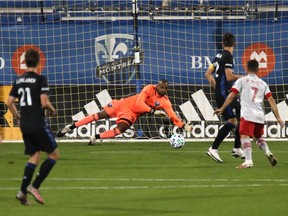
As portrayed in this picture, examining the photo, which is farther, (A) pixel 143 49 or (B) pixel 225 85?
(A) pixel 143 49

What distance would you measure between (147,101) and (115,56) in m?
2.39

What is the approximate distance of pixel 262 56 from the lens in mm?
22688

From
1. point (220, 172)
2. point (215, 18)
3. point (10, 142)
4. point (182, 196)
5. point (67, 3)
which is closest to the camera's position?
point (182, 196)

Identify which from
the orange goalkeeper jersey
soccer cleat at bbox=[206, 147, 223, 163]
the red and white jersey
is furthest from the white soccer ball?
the red and white jersey

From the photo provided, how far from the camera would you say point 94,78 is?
2264 cm

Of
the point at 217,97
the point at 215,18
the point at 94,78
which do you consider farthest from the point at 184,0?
the point at 217,97

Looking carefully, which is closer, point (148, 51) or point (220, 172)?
point (220, 172)

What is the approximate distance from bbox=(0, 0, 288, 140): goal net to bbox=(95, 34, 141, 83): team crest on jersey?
0.02 m

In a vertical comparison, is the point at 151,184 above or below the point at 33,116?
below

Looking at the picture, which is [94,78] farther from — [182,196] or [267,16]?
[182,196]

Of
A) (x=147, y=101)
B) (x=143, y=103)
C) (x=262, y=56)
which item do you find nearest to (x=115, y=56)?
(x=147, y=101)

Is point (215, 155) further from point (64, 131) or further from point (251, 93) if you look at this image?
point (64, 131)

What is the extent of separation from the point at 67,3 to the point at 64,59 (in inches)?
130

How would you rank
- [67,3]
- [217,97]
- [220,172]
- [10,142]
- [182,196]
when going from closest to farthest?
[182,196] → [220,172] → [217,97] → [10,142] → [67,3]
